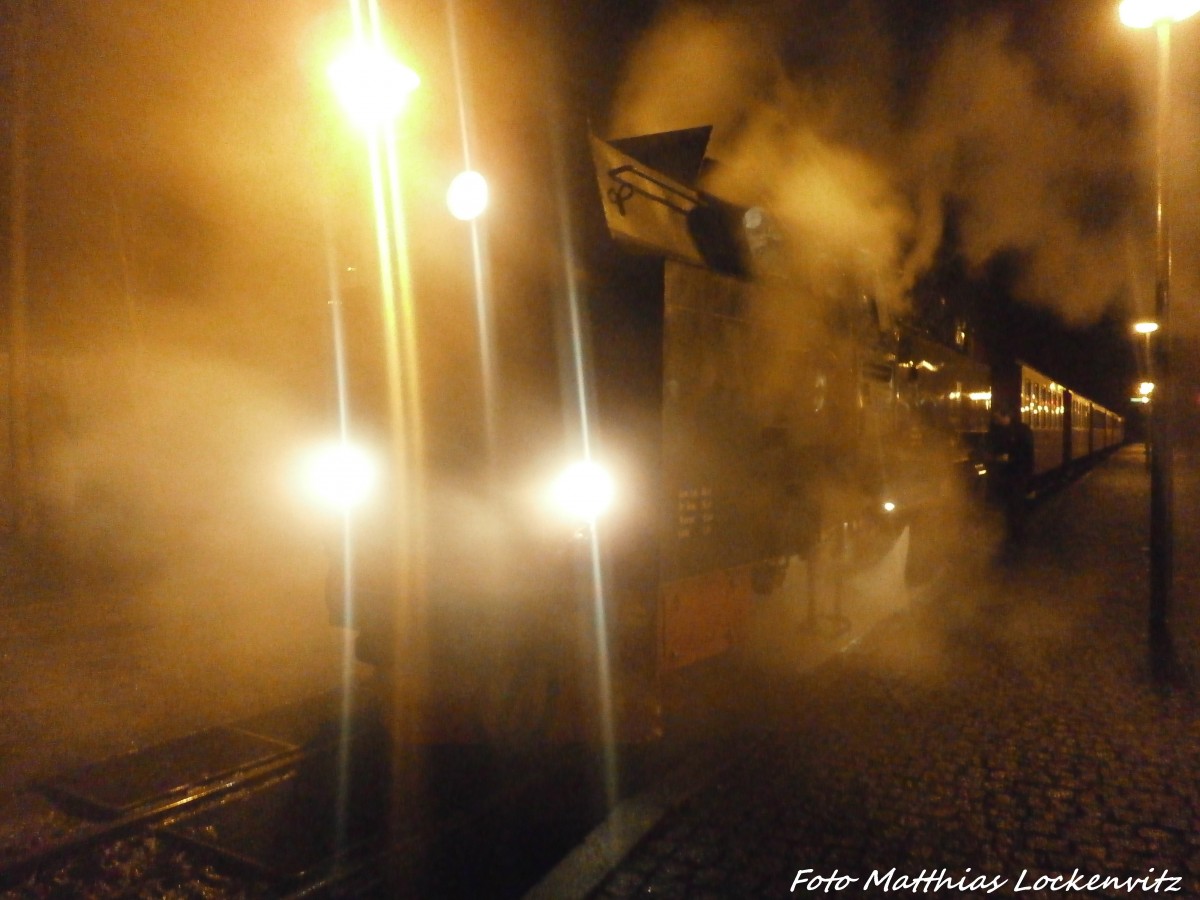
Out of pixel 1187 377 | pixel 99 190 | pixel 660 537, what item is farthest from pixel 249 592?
pixel 1187 377

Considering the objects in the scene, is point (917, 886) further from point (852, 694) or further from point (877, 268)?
point (877, 268)

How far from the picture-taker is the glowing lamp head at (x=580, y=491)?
15.2ft

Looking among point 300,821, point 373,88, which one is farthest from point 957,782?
point 373,88

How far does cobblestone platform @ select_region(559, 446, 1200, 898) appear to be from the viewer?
3.57m

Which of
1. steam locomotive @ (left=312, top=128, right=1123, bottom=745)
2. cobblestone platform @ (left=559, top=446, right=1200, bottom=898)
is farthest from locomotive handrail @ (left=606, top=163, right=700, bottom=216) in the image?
cobblestone platform @ (left=559, top=446, right=1200, bottom=898)

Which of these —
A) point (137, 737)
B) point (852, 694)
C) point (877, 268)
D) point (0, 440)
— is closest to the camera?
point (137, 737)

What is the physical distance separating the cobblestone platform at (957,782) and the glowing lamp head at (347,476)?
88.1 inches

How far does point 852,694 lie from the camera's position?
5969 mm

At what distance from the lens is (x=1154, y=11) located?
6.82 m

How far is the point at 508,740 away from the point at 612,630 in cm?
79

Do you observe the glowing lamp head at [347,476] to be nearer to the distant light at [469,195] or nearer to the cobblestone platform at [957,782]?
the distant light at [469,195]

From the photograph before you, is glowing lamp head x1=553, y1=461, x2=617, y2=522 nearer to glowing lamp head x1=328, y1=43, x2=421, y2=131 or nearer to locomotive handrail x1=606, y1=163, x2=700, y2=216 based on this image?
locomotive handrail x1=606, y1=163, x2=700, y2=216

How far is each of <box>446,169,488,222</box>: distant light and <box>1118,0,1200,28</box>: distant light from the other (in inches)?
208

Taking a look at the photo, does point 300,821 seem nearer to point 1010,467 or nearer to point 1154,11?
point 1154,11
